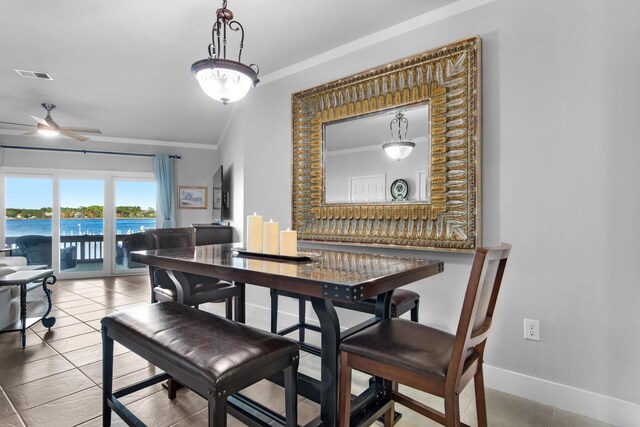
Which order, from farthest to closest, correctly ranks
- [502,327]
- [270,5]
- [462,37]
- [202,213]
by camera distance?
[202,213]
[270,5]
[462,37]
[502,327]

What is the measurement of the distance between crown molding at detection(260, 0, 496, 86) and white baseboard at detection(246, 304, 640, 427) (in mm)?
2320

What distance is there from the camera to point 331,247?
2.93m

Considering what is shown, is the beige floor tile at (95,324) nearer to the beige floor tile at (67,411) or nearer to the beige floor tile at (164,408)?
the beige floor tile at (67,411)

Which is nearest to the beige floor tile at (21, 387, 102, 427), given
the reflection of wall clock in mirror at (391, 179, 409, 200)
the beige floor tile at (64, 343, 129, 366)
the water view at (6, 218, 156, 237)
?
the beige floor tile at (64, 343, 129, 366)

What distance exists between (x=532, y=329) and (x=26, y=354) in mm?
3552

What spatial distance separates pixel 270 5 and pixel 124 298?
3.94 meters

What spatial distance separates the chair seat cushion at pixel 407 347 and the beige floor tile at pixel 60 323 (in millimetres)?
3248

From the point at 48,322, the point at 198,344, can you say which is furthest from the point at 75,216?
the point at 198,344

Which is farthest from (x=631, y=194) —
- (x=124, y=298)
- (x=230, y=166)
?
(x=124, y=298)

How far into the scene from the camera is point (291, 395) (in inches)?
49.6

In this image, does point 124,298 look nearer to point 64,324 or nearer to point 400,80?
point 64,324

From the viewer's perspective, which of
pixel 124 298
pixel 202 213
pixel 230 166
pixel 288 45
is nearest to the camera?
pixel 288 45

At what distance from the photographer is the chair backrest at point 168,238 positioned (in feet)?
8.86

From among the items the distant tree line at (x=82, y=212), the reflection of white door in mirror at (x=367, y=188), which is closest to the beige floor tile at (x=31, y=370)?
the reflection of white door in mirror at (x=367, y=188)
